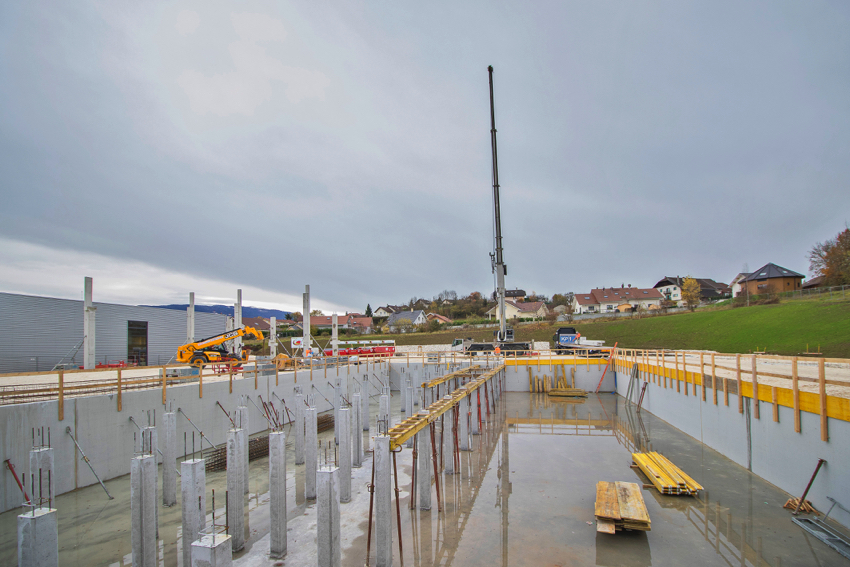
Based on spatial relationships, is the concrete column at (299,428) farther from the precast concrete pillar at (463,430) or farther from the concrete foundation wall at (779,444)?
the concrete foundation wall at (779,444)

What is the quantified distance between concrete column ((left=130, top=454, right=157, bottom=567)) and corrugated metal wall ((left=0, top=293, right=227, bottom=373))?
25.1m

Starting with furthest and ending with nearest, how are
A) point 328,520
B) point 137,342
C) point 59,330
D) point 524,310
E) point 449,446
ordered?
point 524,310 → point 137,342 → point 59,330 → point 449,446 → point 328,520

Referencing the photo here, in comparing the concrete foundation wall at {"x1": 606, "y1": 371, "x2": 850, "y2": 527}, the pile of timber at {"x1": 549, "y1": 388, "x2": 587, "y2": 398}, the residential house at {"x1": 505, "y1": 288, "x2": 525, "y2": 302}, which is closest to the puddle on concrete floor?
the concrete foundation wall at {"x1": 606, "y1": 371, "x2": 850, "y2": 527}

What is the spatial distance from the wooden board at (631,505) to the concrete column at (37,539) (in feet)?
28.5

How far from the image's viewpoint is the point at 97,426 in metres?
11.3

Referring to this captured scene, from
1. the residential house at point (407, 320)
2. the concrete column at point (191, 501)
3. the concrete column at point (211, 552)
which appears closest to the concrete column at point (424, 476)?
the concrete column at point (191, 501)

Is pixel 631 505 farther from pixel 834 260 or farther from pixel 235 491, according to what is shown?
pixel 834 260

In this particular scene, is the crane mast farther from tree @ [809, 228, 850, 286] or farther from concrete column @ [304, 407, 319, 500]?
tree @ [809, 228, 850, 286]

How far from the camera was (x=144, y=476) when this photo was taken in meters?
6.61

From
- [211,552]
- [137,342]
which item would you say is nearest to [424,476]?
[211,552]

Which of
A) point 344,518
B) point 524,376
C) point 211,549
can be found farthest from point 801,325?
point 211,549

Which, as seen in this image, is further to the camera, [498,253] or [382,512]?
[498,253]

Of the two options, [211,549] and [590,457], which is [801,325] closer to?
[590,457]

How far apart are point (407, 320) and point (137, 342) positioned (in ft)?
145
